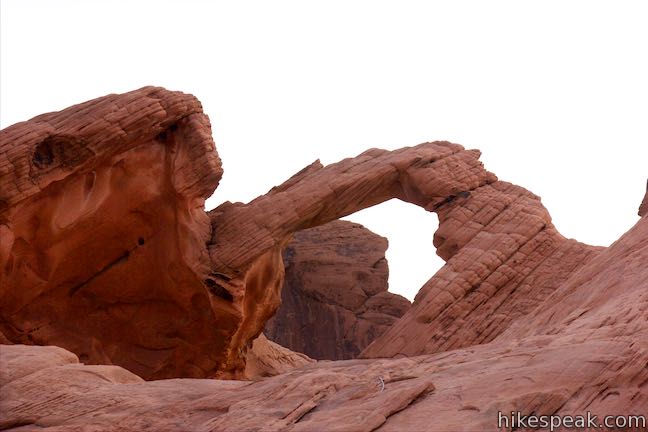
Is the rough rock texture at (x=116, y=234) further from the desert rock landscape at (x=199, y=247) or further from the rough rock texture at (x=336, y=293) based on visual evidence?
the rough rock texture at (x=336, y=293)

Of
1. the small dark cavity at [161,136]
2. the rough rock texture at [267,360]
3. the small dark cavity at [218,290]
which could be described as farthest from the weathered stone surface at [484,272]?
the small dark cavity at [161,136]

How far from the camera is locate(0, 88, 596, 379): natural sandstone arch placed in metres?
16.1

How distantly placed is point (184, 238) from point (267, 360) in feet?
15.3

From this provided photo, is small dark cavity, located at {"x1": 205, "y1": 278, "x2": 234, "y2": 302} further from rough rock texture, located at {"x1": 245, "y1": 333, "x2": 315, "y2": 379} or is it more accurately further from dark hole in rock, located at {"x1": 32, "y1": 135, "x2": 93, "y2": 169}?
dark hole in rock, located at {"x1": 32, "y1": 135, "x2": 93, "y2": 169}

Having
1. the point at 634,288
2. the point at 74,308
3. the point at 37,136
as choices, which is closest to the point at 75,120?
the point at 37,136

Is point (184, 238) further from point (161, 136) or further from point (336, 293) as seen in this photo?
point (336, 293)

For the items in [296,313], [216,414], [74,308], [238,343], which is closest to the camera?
[216,414]

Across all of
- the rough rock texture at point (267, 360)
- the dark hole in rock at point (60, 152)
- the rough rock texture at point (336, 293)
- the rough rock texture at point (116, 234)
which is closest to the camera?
the dark hole in rock at point (60, 152)

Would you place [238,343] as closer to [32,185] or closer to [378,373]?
[32,185]

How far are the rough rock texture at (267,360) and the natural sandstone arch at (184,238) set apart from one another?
55.1 inches

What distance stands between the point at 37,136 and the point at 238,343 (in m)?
5.57

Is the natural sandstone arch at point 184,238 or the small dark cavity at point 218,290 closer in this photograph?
the natural sandstone arch at point 184,238

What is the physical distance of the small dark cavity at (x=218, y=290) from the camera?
56.4 feet

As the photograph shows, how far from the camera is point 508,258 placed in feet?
57.5
